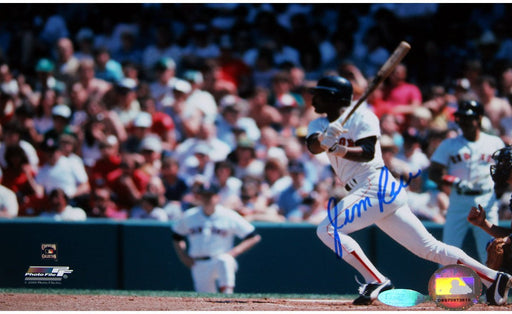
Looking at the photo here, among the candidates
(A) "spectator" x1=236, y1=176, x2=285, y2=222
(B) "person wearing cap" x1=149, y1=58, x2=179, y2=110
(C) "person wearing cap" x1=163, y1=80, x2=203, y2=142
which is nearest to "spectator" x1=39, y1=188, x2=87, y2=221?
(A) "spectator" x1=236, y1=176, x2=285, y2=222

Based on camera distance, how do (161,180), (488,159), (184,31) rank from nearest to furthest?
(488,159) < (161,180) < (184,31)

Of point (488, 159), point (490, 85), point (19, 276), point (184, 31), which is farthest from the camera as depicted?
point (184, 31)

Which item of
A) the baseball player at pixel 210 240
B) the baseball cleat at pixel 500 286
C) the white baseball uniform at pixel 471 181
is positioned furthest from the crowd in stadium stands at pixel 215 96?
the baseball cleat at pixel 500 286

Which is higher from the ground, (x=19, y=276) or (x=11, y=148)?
(x=11, y=148)

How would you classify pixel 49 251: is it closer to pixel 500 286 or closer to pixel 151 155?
pixel 151 155

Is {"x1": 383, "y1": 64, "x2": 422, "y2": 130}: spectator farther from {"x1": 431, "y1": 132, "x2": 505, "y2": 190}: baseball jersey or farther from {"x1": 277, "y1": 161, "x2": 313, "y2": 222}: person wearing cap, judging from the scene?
{"x1": 431, "y1": 132, "x2": 505, "y2": 190}: baseball jersey

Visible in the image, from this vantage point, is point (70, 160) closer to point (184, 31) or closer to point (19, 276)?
point (19, 276)

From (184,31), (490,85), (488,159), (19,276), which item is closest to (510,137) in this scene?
(490,85)
